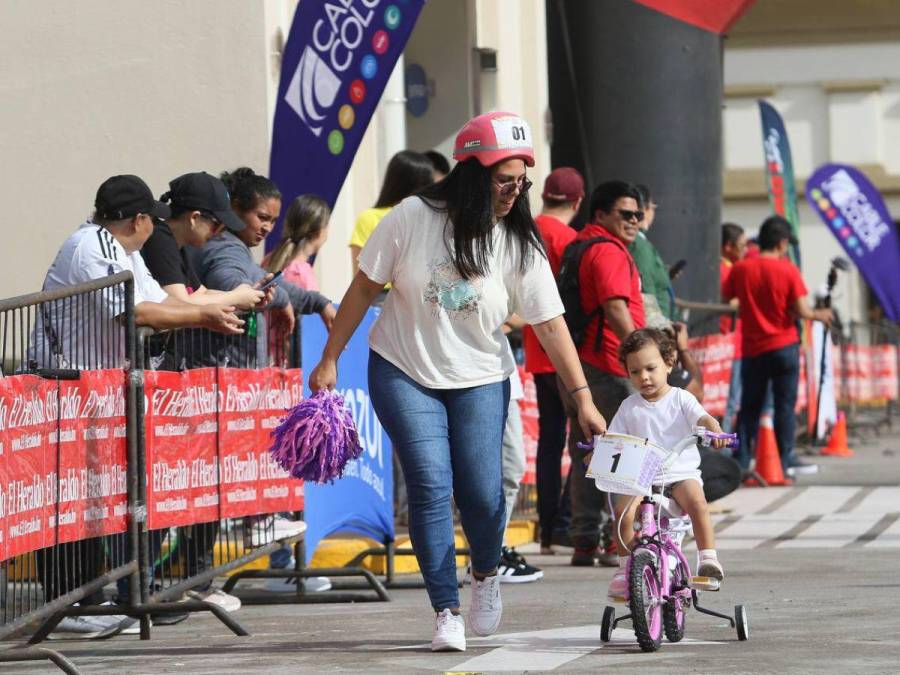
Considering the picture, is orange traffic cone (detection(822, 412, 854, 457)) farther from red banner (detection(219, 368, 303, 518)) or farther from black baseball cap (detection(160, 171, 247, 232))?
black baseball cap (detection(160, 171, 247, 232))

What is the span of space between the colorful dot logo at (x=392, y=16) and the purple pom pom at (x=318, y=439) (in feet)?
8.07

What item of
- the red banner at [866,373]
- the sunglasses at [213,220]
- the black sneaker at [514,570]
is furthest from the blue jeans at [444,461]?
the red banner at [866,373]

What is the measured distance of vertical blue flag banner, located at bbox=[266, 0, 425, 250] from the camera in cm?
917

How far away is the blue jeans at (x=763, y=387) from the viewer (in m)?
15.8

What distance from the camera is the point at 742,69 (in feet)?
152

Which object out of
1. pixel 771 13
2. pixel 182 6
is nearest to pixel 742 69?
pixel 771 13

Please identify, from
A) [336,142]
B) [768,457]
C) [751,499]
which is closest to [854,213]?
[768,457]

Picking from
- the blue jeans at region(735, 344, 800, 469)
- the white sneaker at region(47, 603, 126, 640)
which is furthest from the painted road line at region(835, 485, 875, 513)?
the white sneaker at region(47, 603, 126, 640)

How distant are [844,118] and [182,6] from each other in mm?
35911

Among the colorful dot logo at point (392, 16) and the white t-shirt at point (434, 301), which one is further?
the colorful dot logo at point (392, 16)

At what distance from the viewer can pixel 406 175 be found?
10359 millimetres

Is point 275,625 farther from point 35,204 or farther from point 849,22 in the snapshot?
point 849,22

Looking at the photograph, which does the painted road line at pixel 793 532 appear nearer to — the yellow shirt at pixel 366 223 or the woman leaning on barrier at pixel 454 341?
the yellow shirt at pixel 366 223

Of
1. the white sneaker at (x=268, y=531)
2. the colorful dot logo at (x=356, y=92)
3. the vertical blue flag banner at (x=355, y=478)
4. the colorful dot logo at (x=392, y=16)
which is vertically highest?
the colorful dot logo at (x=392, y=16)
